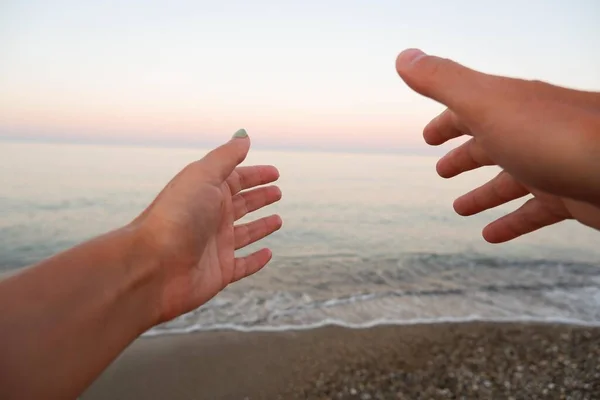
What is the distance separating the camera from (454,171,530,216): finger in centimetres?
253

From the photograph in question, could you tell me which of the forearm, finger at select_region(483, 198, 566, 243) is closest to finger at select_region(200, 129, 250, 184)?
the forearm

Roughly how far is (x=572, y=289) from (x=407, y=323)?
346 cm

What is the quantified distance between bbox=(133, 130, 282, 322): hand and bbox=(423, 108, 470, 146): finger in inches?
36.1

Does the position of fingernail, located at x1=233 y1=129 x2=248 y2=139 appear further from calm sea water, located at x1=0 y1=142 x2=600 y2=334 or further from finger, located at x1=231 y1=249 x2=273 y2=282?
calm sea water, located at x1=0 y1=142 x2=600 y2=334

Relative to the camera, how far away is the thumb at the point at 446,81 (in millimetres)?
1571

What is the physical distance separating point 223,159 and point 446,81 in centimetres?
123

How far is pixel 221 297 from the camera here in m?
6.65

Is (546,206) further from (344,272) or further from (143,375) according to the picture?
(344,272)

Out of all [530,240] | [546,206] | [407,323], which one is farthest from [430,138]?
[530,240]

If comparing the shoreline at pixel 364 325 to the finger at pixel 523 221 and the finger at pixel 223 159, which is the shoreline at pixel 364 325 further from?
the finger at pixel 223 159

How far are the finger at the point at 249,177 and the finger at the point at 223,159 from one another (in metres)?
0.20

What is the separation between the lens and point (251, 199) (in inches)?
112

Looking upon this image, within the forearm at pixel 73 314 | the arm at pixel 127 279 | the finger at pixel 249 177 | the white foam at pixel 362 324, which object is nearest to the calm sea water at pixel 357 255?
the white foam at pixel 362 324

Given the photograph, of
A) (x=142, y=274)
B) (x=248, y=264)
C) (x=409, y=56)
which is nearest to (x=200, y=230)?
(x=142, y=274)
